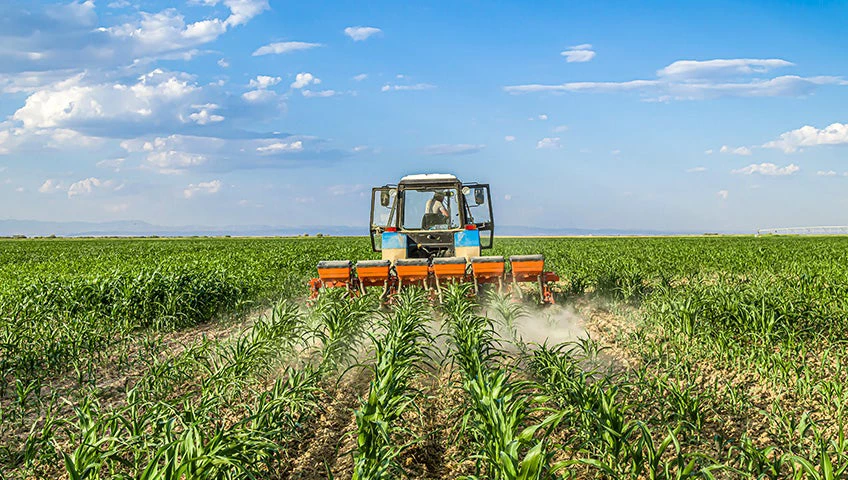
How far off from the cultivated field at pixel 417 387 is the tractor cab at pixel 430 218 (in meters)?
1.39

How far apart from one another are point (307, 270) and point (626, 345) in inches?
451

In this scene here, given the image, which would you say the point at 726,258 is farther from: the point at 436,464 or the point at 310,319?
the point at 436,464

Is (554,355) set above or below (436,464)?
above

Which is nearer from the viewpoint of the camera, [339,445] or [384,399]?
[384,399]

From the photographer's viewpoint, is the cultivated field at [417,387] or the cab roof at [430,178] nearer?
the cultivated field at [417,387]

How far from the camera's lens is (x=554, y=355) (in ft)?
17.2

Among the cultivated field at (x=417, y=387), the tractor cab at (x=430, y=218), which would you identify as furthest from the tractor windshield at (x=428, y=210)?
the cultivated field at (x=417, y=387)

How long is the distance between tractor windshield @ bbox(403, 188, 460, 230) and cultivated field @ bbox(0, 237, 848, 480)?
191 cm

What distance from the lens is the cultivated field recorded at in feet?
12.2

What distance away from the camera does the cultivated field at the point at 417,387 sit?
371 centimetres

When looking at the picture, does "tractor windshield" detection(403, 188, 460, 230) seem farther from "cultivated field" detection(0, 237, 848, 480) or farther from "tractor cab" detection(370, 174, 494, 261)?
"cultivated field" detection(0, 237, 848, 480)

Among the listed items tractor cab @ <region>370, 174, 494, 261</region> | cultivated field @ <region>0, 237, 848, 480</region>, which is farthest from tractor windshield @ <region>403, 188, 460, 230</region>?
cultivated field @ <region>0, 237, 848, 480</region>

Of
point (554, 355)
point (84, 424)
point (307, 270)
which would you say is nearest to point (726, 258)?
point (307, 270)

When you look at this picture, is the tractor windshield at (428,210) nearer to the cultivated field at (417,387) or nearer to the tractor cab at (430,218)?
the tractor cab at (430,218)
